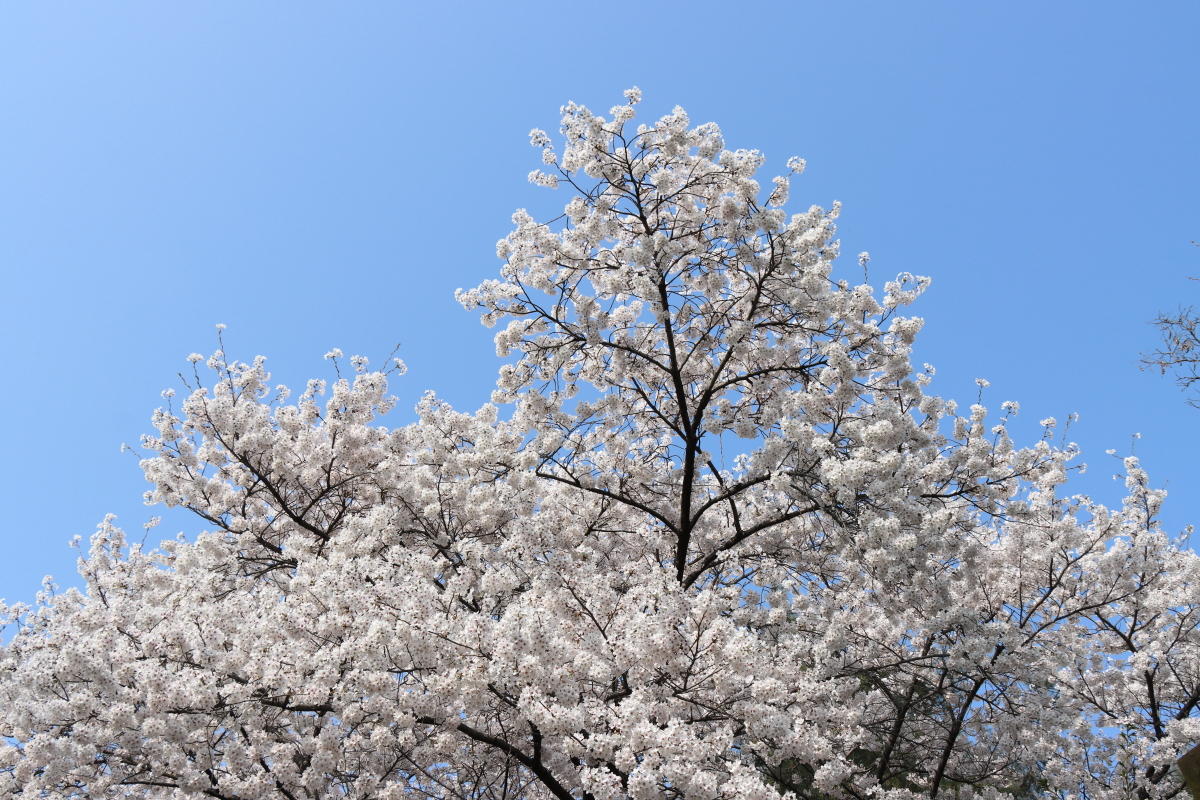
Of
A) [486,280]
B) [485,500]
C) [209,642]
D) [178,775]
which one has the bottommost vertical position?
[178,775]


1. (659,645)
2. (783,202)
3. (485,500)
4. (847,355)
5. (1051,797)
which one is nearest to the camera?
(659,645)

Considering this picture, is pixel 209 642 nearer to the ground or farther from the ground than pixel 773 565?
nearer to the ground

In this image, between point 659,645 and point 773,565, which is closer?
point 659,645

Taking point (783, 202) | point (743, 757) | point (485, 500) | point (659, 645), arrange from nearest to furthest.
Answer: point (659, 645) < point (743, 757) < point (485, 500) < point (783, 202)

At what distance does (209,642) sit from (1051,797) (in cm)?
1435

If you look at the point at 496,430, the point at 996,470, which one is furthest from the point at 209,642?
the point at 996,470

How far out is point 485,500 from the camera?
10633 millimetres

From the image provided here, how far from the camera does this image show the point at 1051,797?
46.2ft

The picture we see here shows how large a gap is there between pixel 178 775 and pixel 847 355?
331 inches

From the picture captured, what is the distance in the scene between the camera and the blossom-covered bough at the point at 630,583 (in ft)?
22.9

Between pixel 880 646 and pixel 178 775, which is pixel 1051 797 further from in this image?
pixel 178 775

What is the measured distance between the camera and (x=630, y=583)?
9.35 m

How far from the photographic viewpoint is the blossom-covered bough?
6.97m

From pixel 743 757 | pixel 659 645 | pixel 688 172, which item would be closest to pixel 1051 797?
pixel 743 757
